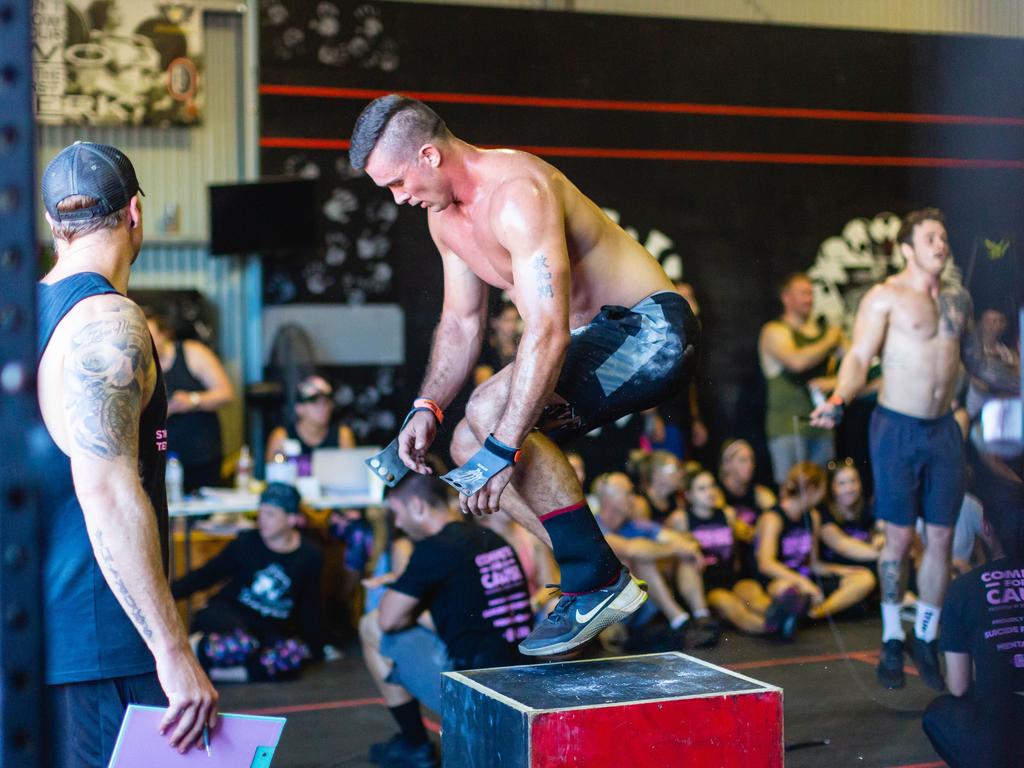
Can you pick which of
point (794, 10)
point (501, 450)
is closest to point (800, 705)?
point (501, 450)

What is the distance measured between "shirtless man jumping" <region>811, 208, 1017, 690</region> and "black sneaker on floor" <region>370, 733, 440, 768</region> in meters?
2.06

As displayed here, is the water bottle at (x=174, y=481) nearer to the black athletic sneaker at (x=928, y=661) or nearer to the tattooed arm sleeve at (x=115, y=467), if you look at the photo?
the black athletic sneaker at (x=928, y=661)

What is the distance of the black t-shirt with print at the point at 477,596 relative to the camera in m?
4.23

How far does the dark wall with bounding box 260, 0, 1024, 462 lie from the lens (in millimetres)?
8125

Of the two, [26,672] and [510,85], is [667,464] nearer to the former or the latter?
[510,85]

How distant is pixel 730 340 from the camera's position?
8641mm

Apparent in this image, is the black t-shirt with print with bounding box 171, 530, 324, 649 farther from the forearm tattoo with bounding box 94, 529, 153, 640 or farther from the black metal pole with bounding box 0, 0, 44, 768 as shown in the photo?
the black metal pole with bounding box 0, 0, 44, 768

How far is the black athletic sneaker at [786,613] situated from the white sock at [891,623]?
38 cm

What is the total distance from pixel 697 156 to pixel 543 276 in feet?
21.7

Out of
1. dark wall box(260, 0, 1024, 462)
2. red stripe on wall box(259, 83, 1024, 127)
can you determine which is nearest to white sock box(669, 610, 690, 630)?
dark wall box(260, 0, 1024, 462)

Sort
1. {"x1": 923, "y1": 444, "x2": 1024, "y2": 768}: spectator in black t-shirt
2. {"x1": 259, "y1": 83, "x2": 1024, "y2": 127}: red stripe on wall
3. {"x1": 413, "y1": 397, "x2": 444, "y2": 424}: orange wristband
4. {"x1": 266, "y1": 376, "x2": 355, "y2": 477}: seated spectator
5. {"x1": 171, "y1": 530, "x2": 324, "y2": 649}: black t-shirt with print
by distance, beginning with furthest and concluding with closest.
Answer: {"x1": 259, "y1": 83, "x2": 1024, "y2": 127}: red stripe on wall < {"x1": 266, "y1": 376, "x2": 355, "y2": 477}: seated spectator < {"x1": 171, "y1": 530, "x2": 324, "y2": 649}: black t-shirt with print < {"x1": 923, "y1": 444, "x2": 1024, "y2": 768}: spectator in black t-shirt < {"x1": 413, "y1": 397, "x2": 444, "y2": 424}: orange wristband

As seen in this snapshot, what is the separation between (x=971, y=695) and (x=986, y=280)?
2287mm

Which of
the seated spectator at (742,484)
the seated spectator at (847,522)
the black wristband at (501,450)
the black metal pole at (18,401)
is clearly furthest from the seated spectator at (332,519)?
the black metal pole at (18,401)

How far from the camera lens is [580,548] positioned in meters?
2.73
